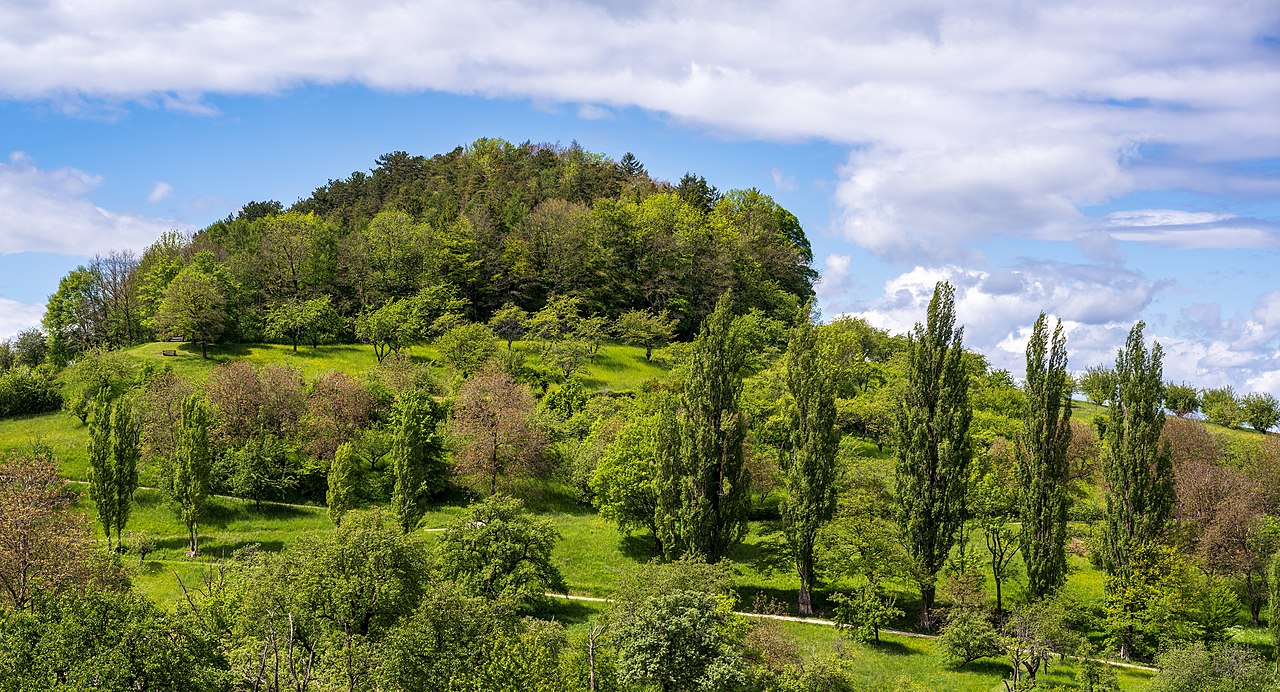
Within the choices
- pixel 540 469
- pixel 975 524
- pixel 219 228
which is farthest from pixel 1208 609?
pixel 219 228

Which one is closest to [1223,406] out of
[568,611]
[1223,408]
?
[1223,408]

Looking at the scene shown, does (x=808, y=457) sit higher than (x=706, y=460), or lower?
higher

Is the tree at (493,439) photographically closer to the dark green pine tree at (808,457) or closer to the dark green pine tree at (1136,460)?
the dark green pine tree at (808,457)

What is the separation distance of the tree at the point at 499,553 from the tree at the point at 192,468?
18.8 m

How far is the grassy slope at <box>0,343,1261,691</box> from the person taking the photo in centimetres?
4531

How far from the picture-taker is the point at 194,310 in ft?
286

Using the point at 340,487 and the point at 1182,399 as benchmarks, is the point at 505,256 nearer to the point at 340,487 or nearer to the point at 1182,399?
the point at 340,487

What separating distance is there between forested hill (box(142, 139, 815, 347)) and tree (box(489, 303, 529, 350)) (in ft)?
20.7

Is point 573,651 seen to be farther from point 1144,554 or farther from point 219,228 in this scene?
point 219,228

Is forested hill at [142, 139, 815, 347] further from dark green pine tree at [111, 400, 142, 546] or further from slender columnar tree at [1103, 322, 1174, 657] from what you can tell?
slender columnar tree at [1103, 322, 1174, 657]

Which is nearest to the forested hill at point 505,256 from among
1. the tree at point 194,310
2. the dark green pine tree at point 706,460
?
the tree at point 194,310

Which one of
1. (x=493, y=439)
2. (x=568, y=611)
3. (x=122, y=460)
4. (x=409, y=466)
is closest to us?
(x=568, y=611)

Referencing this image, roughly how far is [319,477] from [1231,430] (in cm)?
10784

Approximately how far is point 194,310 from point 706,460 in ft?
205
